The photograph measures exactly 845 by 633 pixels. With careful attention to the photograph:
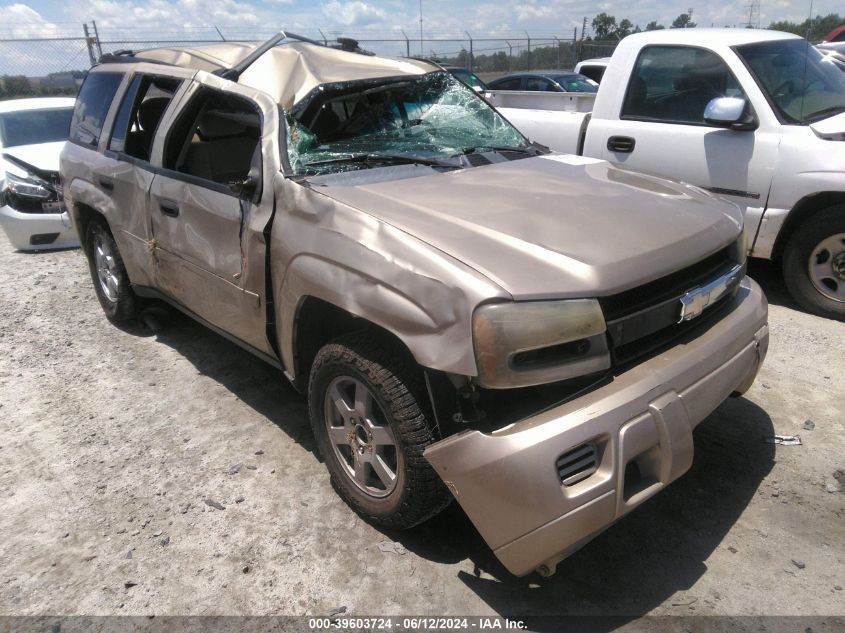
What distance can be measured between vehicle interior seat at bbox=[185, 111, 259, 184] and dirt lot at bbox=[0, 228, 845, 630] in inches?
51.3

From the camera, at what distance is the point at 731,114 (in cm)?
453

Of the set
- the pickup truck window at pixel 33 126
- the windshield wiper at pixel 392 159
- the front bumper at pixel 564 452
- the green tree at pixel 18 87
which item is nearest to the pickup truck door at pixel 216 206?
the windshield wiper at pixel 392 159

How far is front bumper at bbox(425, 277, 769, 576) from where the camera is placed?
1.99 meters

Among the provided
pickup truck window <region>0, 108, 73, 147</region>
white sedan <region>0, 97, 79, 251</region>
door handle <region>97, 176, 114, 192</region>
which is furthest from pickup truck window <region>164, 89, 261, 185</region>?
pickup truck window <region>0, 108, 73, 147</region>

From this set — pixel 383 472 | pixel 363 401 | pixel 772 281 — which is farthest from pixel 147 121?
pixel 772 281

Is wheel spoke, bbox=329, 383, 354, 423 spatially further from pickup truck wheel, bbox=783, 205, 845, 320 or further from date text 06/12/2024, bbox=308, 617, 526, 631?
pickup truck wheel, bbox=783, 205, 845, 320

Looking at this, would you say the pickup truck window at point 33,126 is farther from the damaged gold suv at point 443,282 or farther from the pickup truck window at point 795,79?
the pickup truck window at point 795,79

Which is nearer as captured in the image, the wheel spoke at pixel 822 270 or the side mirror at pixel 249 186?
the side mirror at pixel 249 186

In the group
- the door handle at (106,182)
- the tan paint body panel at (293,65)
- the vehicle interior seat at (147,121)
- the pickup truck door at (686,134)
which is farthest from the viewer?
the pickup truck door at (686,134)

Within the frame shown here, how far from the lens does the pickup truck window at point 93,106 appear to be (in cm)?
443

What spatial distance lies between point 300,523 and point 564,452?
138 cm

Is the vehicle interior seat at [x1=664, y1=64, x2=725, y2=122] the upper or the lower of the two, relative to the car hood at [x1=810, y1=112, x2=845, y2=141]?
upper

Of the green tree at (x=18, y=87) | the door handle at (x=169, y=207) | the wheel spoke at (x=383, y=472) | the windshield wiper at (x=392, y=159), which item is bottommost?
the green tree at (x=18, y=87)

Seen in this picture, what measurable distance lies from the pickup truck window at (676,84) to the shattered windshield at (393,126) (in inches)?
76.3
